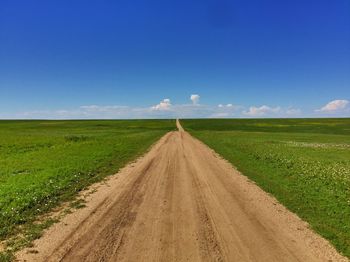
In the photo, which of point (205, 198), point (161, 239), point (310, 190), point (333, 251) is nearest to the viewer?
point (333, 251)

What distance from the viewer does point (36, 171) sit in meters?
21.2

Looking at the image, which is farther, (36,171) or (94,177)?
(36,171)

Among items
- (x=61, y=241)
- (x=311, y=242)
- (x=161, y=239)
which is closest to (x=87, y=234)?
(x=61, y=241)

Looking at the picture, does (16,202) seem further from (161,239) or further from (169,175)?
(169,175)

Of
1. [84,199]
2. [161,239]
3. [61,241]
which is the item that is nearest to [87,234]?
[61,241]

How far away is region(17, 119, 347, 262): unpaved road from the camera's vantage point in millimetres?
8305

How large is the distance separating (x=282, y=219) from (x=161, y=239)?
514 centimetres

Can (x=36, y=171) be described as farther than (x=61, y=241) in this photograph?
Yes

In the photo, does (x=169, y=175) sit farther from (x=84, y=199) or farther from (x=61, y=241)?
(x=61, y=241)

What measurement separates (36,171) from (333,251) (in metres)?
19.8

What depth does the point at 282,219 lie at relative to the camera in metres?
11.3

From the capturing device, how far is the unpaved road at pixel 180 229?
327 inches

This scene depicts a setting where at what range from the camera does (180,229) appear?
10.1 m

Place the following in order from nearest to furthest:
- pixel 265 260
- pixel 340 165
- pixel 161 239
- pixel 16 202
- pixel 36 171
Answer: pixel 265 260 < pixel 161 239 < pixel 16 202 < pixel 36 171 < pixel 340 165
